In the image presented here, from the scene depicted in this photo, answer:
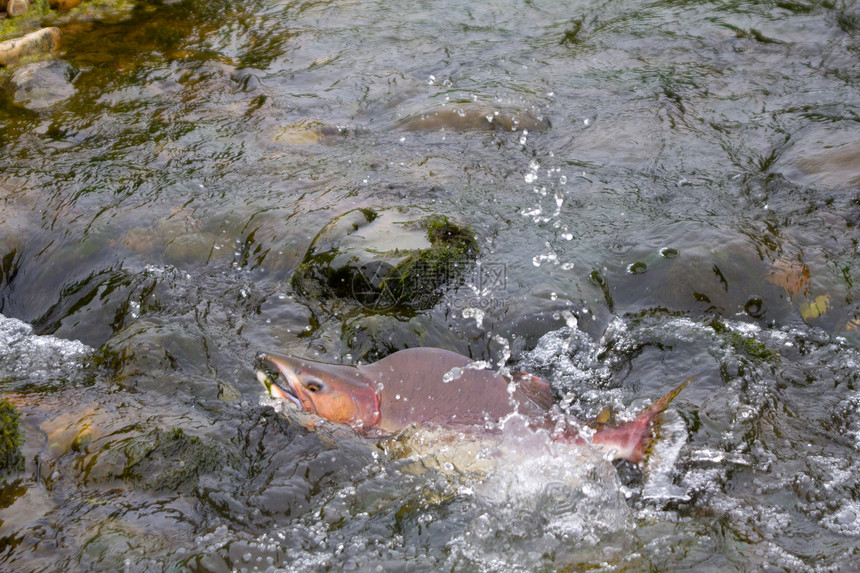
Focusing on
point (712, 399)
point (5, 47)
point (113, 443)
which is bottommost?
point (712, 399)

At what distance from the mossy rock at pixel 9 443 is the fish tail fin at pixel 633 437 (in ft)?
9.31

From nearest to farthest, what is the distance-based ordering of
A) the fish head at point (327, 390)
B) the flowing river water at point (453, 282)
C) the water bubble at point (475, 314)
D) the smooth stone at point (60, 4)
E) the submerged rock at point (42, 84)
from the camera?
the flowing river water at point (453, 282), the fish head at point (327, 390), the water bubble at point (475, 314), the submerged rock at point (42, 84), the smooth stone at point (60, 4)

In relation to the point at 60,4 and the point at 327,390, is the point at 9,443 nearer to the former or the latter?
the point at 327,390

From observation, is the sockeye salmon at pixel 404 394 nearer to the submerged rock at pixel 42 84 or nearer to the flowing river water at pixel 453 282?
the flowing river water at pixel 453 282

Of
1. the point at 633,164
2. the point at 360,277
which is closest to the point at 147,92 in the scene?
the point at 360,277

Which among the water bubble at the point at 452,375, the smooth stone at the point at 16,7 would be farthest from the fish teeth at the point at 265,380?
the smooth stone at the point at 16,7

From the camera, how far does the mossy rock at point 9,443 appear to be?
12.5 feet

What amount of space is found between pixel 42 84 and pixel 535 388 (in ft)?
21.5

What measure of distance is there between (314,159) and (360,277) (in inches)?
80.9

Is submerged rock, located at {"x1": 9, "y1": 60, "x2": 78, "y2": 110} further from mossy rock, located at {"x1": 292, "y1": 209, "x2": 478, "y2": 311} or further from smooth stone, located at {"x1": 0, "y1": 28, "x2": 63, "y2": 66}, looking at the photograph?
mossy rock, located at {"x1": 292, "y1": 209, "x2": 478, "y2": 311}

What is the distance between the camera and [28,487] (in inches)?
147

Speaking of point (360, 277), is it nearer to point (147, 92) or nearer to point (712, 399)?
point (712, 399)

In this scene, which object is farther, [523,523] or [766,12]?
[766,12]

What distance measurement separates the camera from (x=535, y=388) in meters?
4.34
